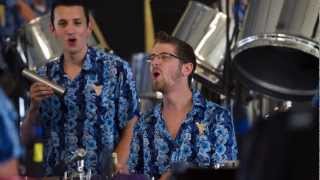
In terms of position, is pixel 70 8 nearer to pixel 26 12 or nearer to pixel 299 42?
pixel 299 42

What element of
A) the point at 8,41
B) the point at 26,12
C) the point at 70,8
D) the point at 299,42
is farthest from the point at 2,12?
the point at 299,42

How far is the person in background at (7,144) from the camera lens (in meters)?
1.24

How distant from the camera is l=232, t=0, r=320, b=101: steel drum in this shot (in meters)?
3.47

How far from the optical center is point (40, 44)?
4285 millimetres

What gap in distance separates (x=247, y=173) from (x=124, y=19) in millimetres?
4366

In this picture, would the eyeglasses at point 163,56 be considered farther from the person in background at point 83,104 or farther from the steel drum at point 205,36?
the steel drum at point 205,36

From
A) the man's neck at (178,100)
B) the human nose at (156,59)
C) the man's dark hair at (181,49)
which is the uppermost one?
the man's dark hair at (181,49)

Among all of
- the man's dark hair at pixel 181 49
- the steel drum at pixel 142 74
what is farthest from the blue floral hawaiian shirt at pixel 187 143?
the steel drum at pixel 142 74

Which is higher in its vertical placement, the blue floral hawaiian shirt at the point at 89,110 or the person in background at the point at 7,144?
the blue floral hawaiian shirt at the point at 89,110

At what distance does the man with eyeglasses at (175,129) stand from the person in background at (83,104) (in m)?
0.22

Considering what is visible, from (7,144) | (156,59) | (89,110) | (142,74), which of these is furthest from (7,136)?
(142,74)

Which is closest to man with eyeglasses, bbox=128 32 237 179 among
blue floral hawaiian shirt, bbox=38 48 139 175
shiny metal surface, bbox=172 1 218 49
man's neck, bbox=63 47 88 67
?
blue floral hawaiian shirt, bbox=38 48 139 175

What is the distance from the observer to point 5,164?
4.07ft

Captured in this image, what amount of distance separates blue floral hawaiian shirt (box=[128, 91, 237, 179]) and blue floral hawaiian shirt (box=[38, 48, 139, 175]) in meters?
0.27
